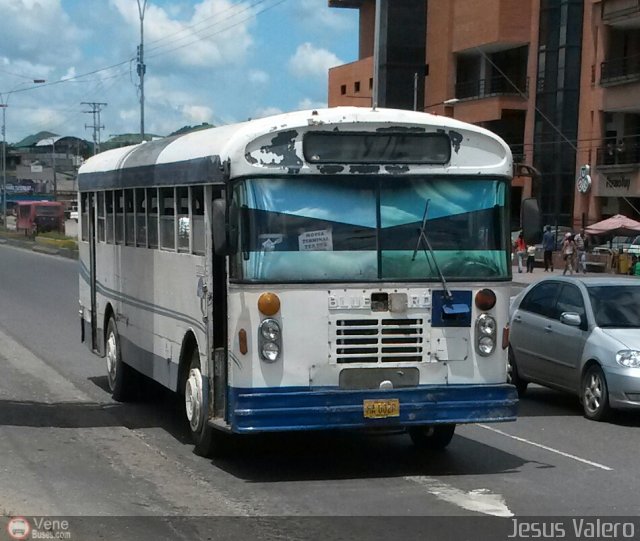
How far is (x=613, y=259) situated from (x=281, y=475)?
3488 centimetres

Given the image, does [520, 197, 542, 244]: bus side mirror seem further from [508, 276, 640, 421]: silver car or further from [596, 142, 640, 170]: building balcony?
[596, 142, 640, 170]: building balcony

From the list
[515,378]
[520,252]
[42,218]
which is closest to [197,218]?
[515,378]

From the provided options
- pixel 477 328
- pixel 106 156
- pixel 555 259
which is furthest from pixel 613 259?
pixel 477 328

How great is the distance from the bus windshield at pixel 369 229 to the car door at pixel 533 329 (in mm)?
4241

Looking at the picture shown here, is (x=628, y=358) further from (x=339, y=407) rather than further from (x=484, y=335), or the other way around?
(x=339, y=407)

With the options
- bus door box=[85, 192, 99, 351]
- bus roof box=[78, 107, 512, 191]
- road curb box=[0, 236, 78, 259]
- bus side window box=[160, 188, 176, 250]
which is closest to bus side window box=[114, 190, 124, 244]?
bus door box=[85, 192, 99, 351]

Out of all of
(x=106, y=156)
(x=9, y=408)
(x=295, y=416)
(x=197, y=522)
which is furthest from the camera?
(x=106, y=156)

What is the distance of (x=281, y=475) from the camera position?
851 centimetres

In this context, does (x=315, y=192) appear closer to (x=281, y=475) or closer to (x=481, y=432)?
(x=281, y=475)

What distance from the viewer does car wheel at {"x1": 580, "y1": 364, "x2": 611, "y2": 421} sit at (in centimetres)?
1105

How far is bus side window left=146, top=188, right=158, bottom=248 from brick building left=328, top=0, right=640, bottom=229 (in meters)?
32.5

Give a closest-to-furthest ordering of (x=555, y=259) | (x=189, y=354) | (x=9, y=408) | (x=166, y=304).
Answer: (x=189, y=354), (x=166, y=304), (x=9, y=408), (x=555, y=259)

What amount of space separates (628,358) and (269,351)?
15.1ft

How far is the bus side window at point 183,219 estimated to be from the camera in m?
9.23
